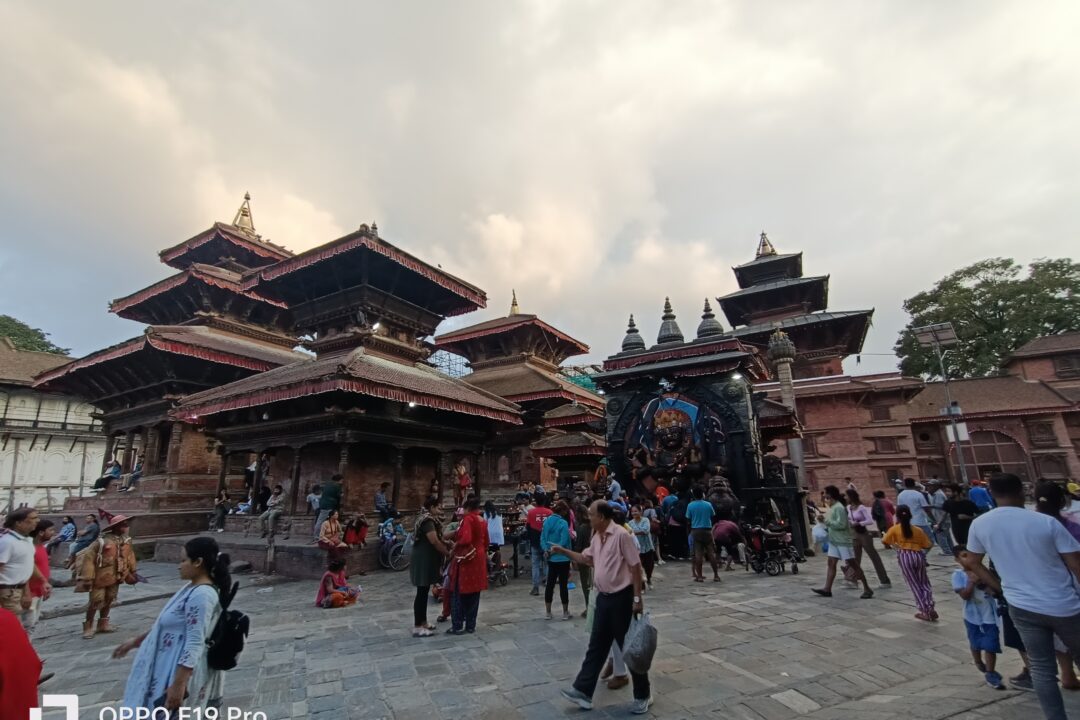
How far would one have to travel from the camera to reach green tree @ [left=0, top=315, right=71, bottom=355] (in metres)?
39.3

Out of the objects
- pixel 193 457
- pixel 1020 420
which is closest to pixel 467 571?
pixel 193 457

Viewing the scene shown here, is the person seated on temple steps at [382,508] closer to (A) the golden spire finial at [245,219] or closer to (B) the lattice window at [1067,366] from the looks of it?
(A) the golden spire finial at [245,219]

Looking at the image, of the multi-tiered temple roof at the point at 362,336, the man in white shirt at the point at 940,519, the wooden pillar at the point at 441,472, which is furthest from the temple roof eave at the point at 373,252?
the man in white shirt at the point at 940,519

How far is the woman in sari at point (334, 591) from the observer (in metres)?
7.65

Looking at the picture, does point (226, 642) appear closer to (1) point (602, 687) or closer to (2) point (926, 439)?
(1) point (602, 687)

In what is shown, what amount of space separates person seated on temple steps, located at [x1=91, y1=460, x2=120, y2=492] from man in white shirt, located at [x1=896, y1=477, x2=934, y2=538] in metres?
23.6

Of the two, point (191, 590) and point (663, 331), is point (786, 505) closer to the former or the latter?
point (663, 331)

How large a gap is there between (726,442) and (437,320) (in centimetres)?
1033

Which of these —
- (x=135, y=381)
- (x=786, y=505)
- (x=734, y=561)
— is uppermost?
(x=135, y=381)

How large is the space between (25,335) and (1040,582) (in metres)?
59.0

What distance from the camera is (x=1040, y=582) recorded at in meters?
3.21

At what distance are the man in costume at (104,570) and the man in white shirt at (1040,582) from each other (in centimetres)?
924

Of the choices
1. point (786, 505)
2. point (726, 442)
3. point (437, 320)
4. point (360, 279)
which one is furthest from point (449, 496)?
point (786, 505)

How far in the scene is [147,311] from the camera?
22062 millimetres
